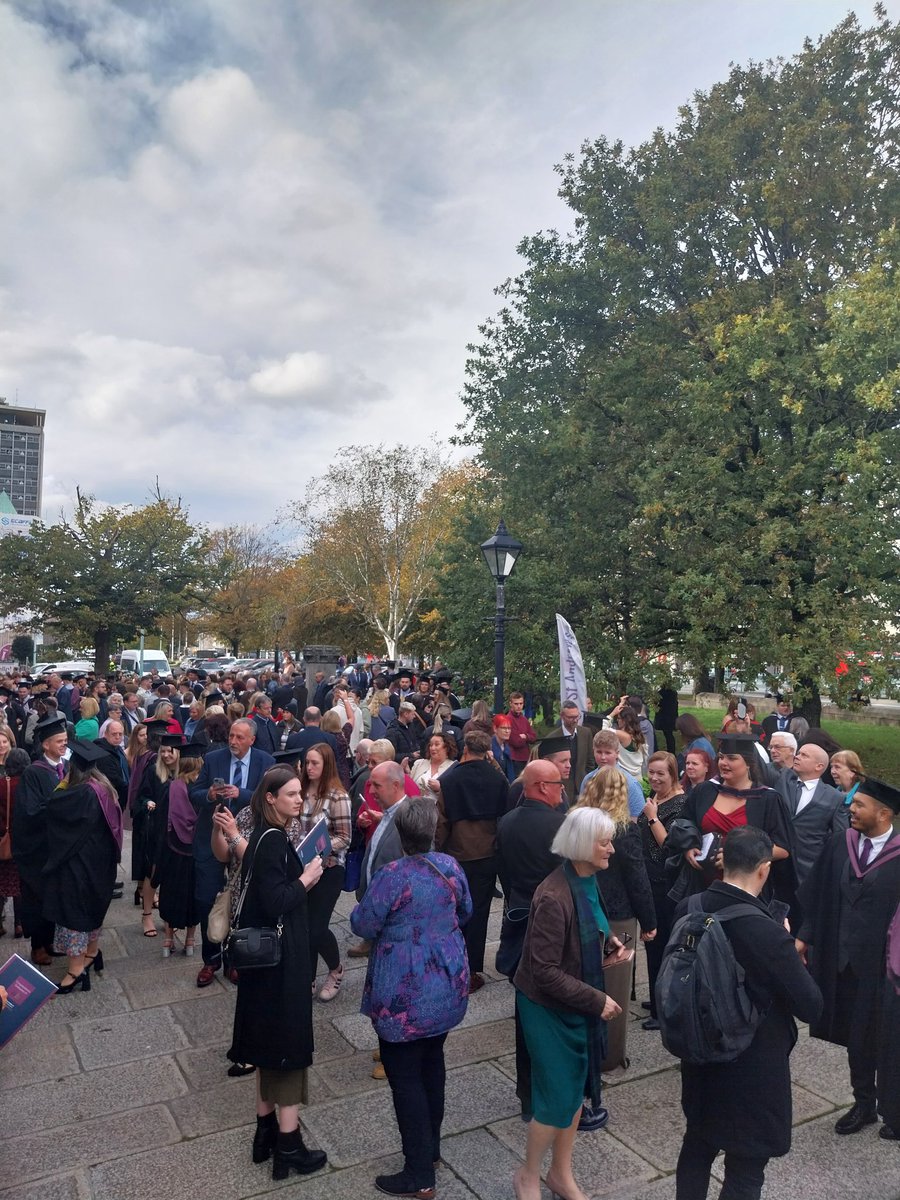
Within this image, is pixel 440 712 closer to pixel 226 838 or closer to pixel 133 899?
pixel 133 899

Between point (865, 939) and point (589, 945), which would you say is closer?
point (589, 945)

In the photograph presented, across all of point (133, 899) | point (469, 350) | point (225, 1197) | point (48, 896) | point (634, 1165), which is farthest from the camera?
point (469, 350)

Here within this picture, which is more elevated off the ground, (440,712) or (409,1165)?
→ (440,712)

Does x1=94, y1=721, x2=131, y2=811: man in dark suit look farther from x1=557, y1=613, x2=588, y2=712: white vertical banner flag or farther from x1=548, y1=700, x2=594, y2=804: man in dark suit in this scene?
x1=557, y1=613, x2=588, y2=712: white vertical banner flag

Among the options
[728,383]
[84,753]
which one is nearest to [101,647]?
[728,383]

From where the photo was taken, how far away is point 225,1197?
13.0 feet

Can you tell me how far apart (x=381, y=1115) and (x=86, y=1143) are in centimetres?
148

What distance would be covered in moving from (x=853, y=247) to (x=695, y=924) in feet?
55.9

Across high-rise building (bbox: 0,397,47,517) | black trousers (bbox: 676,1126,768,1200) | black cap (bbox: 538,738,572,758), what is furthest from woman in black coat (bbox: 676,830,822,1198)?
high-rise building (bbox: 0,397,47,517)

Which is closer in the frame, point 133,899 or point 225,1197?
point 225,1197

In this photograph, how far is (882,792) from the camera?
14.9 ft

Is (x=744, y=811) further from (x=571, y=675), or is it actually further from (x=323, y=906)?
(x=571, y=675)

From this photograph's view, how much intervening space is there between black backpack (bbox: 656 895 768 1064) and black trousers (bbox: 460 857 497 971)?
123 inches

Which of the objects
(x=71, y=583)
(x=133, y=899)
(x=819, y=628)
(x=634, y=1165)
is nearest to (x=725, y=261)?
(x=819, y=628)
